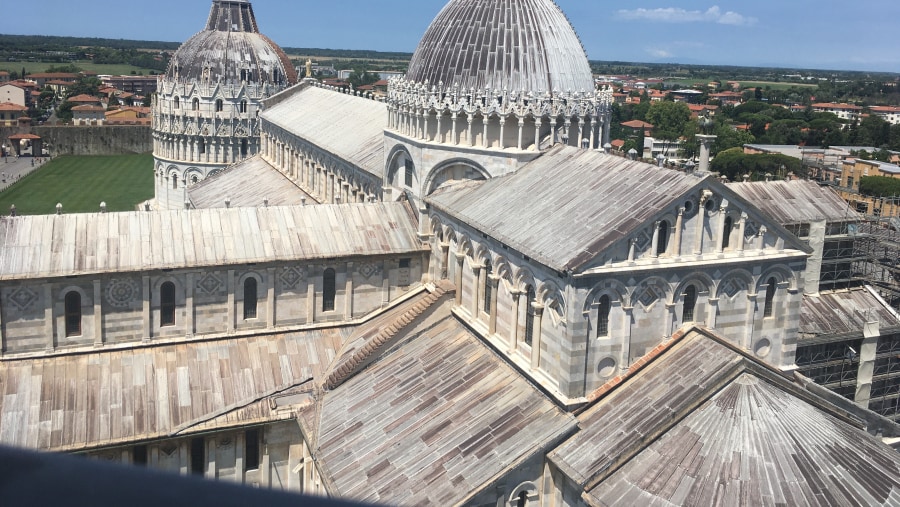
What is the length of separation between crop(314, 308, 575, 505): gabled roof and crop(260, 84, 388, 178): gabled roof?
38.6 ft

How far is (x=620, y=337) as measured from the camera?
75.6 ft

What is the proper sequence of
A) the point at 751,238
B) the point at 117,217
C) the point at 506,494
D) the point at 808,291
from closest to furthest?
the point at 506,494 → the point at 751,238 → the point at 117,217 → the point at 808,291

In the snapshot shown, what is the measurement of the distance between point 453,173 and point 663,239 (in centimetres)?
1021

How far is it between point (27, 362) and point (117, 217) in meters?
5.57

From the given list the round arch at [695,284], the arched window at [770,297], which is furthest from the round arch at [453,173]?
the arched window at [770,297]

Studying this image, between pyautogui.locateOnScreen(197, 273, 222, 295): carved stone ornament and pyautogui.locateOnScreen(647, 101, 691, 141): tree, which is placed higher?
pyautogui.locateOnScreen(647, 101, 691, 141): tree

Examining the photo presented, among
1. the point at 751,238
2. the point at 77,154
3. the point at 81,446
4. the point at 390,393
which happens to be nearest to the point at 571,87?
the point at 751,238

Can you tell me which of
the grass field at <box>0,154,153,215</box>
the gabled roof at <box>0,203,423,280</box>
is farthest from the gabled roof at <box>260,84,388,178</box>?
the grass field at <box>0,154,153,215</box>

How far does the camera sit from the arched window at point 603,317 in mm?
22719

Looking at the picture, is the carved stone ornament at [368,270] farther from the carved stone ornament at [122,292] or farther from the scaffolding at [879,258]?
the scaffolding at [879,258]

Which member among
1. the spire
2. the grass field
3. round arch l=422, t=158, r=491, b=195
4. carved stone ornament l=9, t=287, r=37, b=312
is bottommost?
the grass field

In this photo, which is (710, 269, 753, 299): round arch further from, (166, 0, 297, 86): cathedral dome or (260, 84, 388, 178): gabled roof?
(166, 0, 297, 86): cathedral dome

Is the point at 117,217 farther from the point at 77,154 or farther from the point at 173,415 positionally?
the point at 77,154

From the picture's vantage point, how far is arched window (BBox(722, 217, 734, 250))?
78.2 ft
